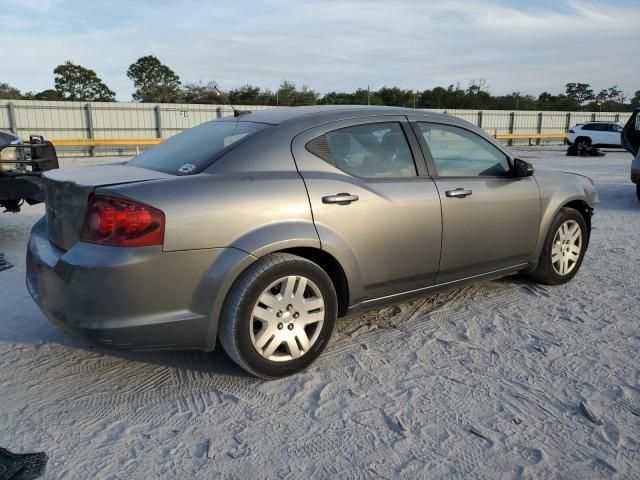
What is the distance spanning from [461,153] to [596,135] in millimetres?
24151


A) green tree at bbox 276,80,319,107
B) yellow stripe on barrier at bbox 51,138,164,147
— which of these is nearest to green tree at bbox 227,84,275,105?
green tree at bbox 276,80,319,107

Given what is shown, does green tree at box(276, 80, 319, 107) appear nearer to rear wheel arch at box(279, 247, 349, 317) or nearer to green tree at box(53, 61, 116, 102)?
green tree at box(53, 61, 116, 102)

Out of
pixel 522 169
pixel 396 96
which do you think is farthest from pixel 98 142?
pixel 396 96

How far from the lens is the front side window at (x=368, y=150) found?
10.9ft

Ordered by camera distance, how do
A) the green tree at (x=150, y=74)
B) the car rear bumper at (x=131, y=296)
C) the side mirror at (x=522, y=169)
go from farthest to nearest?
the green tree at (x=150, y=74) < the side mirror at (x=522, y=169) < the car rear bumper at (x=131, y=296)

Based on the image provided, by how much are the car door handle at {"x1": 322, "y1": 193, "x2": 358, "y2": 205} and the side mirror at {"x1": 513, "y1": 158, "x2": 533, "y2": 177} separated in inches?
62.0

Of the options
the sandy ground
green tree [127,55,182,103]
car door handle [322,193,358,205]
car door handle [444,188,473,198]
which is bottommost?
the sandy ground

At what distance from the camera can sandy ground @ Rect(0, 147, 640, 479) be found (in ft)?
7.73

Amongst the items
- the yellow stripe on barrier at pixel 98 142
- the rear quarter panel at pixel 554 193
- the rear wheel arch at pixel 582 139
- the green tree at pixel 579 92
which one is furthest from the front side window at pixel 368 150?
the green tree at pixel 579 92

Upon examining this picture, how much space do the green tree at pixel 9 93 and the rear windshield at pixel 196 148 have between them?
4120 cm

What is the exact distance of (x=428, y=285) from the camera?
376 cm

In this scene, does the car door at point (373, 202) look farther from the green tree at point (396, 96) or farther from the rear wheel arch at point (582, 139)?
the green tree at point (396, 96)

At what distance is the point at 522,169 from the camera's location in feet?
13.4

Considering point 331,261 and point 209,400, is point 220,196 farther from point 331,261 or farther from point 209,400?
point 209,400
